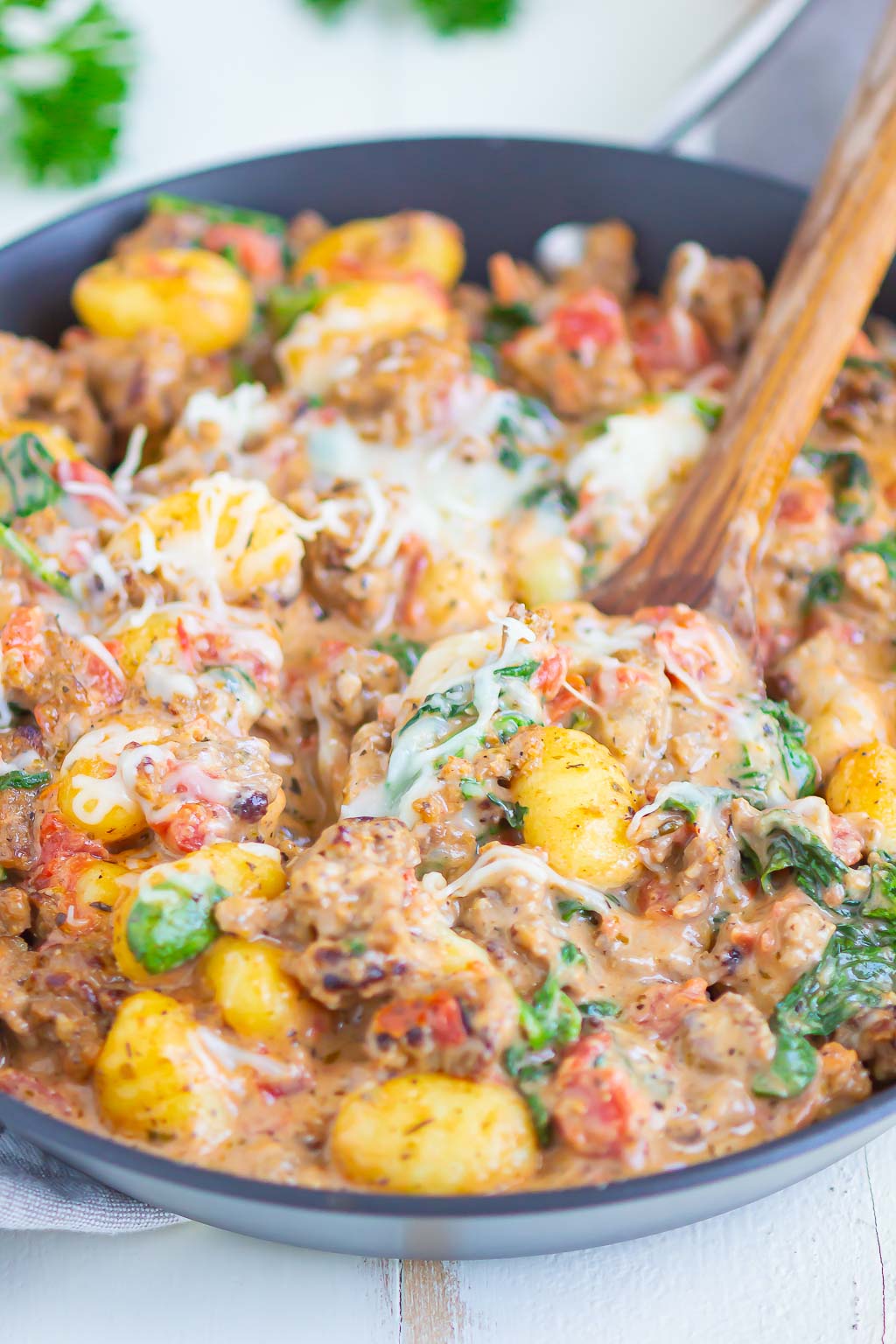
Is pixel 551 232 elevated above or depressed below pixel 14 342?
above

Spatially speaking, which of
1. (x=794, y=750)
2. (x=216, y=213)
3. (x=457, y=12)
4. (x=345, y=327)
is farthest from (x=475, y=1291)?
(x=457, y=12)

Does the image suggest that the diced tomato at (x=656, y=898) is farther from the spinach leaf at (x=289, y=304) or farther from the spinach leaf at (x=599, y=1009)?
the spinach leaf at (x=289, y=304)

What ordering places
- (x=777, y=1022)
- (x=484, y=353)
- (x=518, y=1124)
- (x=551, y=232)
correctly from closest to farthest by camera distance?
(x=518, y=1124) < (x=777, y=1022) < (x=484, y=353) < (x=551, y=232)

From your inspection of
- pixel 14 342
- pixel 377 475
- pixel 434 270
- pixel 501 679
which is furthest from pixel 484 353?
pixel 501 679

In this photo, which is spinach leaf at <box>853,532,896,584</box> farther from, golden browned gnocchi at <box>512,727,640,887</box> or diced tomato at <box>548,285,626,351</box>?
golden browned gnocchi at <box>512,727,640,887</box>

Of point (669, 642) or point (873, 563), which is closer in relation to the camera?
point (669, 642)

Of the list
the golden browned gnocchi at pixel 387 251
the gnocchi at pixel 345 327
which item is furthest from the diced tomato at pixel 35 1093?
the golden browned gnocchi at pixel 387 251

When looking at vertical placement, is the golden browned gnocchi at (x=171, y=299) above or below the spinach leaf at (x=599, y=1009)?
above

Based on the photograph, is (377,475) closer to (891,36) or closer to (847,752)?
(847,752)

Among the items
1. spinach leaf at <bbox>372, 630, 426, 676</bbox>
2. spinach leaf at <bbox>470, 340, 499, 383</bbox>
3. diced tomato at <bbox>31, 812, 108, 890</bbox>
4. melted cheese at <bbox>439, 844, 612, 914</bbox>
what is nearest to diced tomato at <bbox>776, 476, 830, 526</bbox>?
spinach leaf at <bbox>470, 340, 499, 383</bbox>
